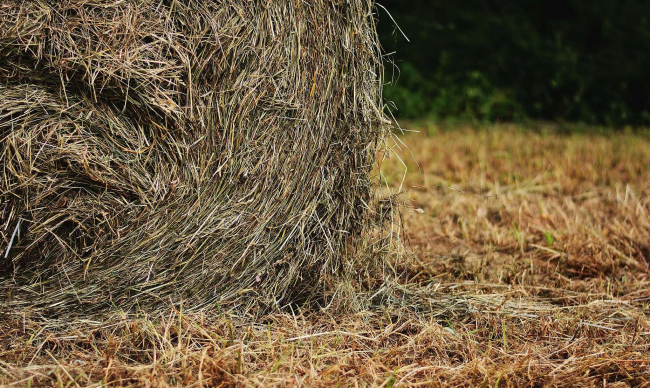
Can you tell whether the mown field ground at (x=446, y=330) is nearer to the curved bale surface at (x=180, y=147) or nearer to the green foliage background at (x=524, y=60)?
the curved bale surface at (x=180, y=147)

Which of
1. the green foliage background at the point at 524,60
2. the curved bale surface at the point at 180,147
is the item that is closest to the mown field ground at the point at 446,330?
the curved bale surface at the point at 180,147

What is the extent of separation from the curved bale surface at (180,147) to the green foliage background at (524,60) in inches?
213

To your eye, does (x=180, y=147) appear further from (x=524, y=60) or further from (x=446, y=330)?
Answer: (x=524, y=60)

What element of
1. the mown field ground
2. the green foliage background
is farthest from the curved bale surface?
the green foliage background

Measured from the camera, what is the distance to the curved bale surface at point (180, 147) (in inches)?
77.9

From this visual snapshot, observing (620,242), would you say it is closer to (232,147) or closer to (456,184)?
(456,184)

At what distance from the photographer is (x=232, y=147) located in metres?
2.21

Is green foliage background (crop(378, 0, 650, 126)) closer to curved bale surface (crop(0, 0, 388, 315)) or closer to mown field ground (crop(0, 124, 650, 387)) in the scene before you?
mown field ground (crop(0, 124, 650, 387))

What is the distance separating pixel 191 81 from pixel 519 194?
271 cm

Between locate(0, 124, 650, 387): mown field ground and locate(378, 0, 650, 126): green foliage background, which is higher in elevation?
locate(378, 0, 650, 126): green foliage background

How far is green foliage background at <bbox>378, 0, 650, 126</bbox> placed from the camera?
725 cm

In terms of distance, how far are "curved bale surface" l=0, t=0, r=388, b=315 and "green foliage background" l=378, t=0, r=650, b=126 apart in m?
5.40

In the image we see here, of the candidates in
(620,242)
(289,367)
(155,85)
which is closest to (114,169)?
(155,85)

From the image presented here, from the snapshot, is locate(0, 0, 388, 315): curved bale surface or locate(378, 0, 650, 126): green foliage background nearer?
locate(0, 0, 388, 315): curved bale surface
